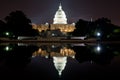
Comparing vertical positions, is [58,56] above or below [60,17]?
below

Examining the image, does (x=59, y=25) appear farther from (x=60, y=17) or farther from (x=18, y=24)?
(x=18, y=24)

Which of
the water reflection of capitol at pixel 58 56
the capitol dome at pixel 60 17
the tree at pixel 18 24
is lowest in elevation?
the water reflection of capitol at pixel 58 56

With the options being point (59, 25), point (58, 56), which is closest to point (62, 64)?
point (58, 56)

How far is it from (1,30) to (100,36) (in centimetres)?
2246

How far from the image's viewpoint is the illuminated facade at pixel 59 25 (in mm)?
120725

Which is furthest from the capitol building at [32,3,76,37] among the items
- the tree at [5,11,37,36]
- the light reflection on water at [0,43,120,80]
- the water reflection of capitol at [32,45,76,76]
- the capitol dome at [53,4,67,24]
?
the light reflection on water at [0,43,120,80]

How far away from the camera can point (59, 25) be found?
121 meters

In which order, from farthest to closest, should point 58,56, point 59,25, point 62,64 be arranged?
1. point 59,25
2. point 58,56
3. point 62,64

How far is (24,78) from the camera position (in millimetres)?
9906

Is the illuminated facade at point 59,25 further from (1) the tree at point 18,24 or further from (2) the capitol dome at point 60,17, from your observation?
(1) the tree at point 18,24

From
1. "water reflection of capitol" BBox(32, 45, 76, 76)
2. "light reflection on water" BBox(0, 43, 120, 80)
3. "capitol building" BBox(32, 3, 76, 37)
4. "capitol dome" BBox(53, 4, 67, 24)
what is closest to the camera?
"light reflection on water" BBox(0, 43, 120, 80)

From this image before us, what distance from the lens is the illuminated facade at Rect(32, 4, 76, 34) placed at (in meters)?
121

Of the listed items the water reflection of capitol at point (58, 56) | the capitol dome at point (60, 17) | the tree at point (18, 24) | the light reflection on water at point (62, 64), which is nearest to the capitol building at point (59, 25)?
the capitol dome at point (60, 17)

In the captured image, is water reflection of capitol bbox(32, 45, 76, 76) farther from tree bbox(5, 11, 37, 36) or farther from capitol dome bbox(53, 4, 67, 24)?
capitol dome bbox(53, 4, 67, 24)
